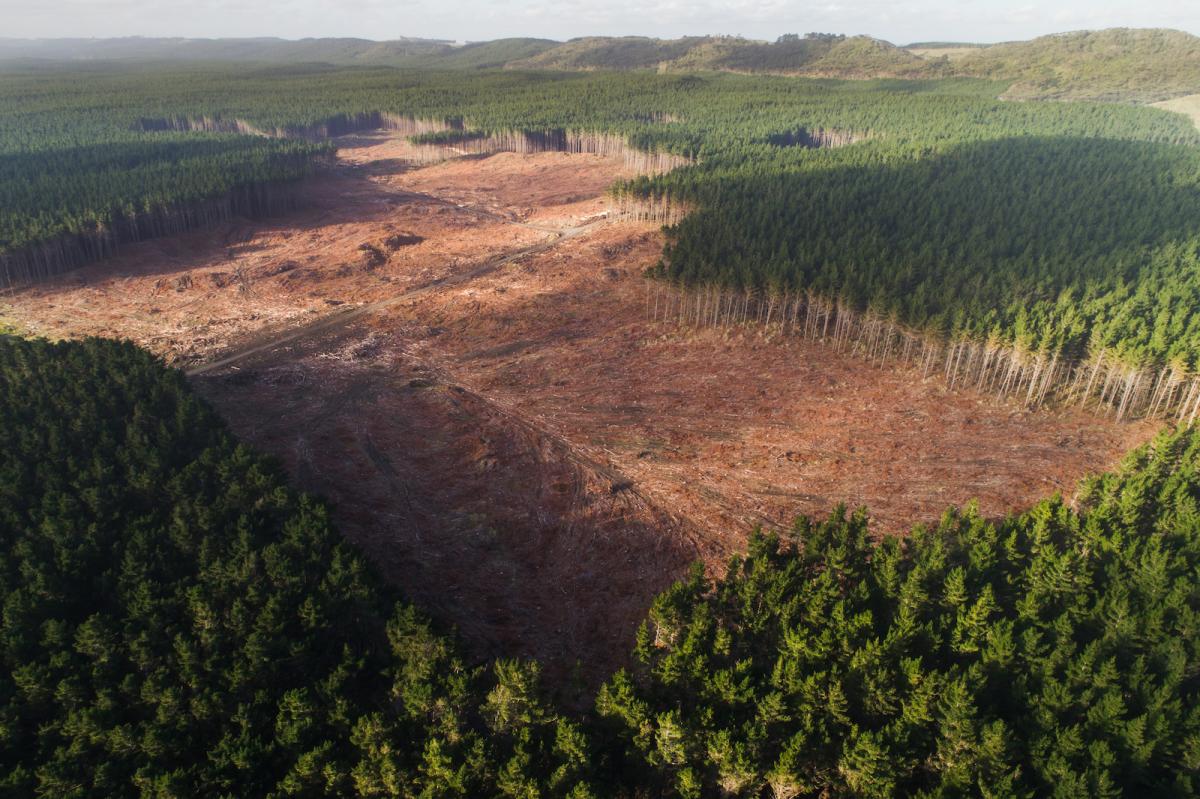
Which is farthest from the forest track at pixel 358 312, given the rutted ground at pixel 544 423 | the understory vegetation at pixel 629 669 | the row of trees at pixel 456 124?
the understory vegetation at pixel 629 669

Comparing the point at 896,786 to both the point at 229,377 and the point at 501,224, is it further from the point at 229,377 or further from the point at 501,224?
the point at 501,224

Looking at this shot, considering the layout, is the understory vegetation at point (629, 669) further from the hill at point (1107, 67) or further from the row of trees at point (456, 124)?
the hill at point (1107, 67)

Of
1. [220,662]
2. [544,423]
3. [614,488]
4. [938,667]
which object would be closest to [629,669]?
[938,667]

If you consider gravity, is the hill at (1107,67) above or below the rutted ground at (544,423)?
above

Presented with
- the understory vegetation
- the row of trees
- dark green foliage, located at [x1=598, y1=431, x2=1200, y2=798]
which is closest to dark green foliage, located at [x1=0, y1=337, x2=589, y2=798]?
the understory vegetation

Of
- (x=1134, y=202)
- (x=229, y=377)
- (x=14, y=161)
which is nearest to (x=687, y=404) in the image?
(x=229, y=377)

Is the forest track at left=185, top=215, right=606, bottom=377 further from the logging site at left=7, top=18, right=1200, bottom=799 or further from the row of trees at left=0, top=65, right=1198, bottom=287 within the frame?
the row of trees at left=0, top=65, right=1198, bottom=287
